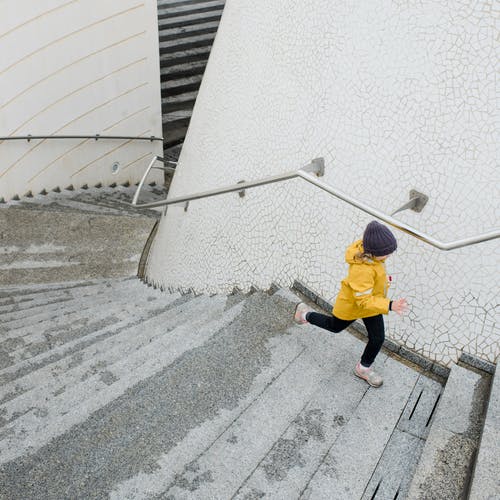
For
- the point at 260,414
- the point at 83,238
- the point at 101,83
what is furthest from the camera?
the point at 101,83

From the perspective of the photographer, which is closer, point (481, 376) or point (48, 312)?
point (481, 376)

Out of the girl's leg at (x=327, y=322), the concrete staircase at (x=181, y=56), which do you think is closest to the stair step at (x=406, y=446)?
the girl's leg at (x=327, y=322)

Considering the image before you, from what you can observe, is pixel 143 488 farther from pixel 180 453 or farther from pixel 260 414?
pixel 260 414

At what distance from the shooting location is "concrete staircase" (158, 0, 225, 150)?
10484 millimetres

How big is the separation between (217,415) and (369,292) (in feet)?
3.04

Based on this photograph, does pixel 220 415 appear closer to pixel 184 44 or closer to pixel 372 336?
pixel 372 336

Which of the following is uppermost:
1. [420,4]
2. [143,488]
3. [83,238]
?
[420,4]

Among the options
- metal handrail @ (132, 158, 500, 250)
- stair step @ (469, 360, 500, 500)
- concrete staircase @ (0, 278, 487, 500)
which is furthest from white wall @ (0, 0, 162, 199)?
stair step @ (469, 360, 500, 500)

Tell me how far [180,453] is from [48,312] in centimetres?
292

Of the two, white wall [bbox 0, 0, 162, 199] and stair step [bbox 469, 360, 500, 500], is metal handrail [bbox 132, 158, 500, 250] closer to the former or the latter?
stair step [bbox 469, 360, 500, 500]

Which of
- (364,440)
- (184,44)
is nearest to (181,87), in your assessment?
(184,44)

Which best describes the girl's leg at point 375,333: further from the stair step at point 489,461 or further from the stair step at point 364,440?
the stair step at point 489,461

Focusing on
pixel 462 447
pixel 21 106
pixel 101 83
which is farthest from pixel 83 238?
pixel 462 447

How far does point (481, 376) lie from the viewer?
9.45 feet
